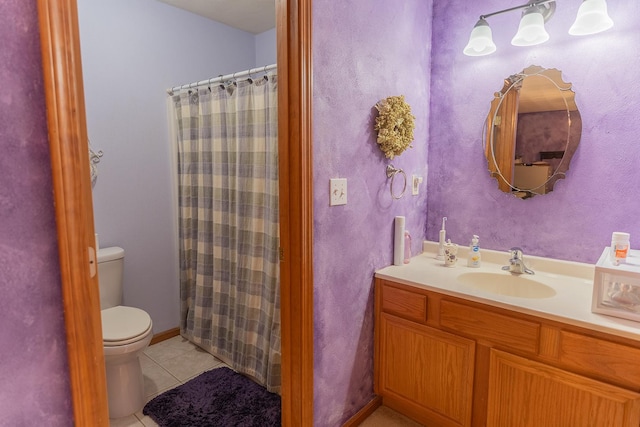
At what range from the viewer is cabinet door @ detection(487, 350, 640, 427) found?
1.33 metres

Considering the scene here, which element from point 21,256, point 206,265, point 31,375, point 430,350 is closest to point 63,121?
point 21,256

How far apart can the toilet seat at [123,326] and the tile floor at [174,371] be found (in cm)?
43

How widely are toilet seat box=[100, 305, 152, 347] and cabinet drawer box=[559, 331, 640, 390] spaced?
1971 millimetres

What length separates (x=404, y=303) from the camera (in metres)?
1.85

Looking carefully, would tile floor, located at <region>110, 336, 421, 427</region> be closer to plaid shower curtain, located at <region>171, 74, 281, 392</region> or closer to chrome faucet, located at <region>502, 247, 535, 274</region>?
plaid shower curtain, located at <region>171, 74, 281, 392</region>

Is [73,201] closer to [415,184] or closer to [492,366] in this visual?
[492,366]

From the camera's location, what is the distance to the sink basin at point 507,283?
5.96 feet

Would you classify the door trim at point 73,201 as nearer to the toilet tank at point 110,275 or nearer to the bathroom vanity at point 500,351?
the bathroom vanity at point 500,351

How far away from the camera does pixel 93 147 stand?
2.39 m

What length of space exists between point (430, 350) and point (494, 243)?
0.74m

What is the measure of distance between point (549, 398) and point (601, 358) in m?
0.26

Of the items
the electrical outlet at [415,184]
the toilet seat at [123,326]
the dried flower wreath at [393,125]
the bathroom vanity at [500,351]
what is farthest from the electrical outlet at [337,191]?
the toilet seat at [123,326]

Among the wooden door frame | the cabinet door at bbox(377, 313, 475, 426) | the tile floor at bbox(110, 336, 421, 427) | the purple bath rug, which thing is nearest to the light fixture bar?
the cabinet door at bbox(377, 313, 475, 426)

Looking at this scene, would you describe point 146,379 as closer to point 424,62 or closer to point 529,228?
point 529,228
